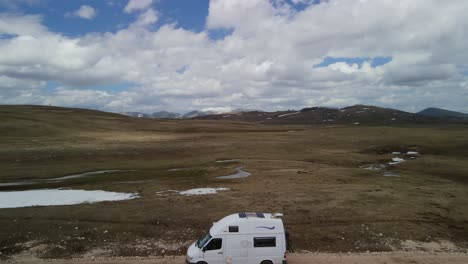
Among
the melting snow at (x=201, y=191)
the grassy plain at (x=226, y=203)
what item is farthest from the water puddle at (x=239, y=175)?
the melting snow at (x=201, y=191)

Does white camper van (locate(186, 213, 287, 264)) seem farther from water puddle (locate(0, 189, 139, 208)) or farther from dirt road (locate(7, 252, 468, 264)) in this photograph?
water puddle (locate(0, 189, 139, 208))

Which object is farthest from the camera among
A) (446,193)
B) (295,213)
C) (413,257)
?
(446,193)

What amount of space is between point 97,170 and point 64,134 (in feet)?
196

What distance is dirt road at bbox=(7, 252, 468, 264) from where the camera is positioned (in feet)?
74.5

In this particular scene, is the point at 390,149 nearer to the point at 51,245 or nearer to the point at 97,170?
the point at 97,170

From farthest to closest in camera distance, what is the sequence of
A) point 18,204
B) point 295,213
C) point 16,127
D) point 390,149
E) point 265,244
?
point 16,127 → point 390,149 → point 18,204 → point 295,213 → point 265,244

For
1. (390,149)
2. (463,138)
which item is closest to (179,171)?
(390,149)

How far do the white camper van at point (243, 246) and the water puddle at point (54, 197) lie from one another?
2251 centimetres

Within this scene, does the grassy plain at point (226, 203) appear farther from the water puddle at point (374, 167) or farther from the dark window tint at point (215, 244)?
the dark window tint at point (215, 244)

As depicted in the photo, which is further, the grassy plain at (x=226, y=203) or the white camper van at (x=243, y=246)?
the grassy plain at (x=226, y=203)

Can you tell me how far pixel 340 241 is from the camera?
87.5 feet

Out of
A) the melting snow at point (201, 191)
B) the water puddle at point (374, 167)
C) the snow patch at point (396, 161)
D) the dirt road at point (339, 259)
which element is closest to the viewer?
the dirt road at point (339, 259)

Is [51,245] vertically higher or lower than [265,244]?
lower

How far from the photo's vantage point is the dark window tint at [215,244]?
20984 mm
